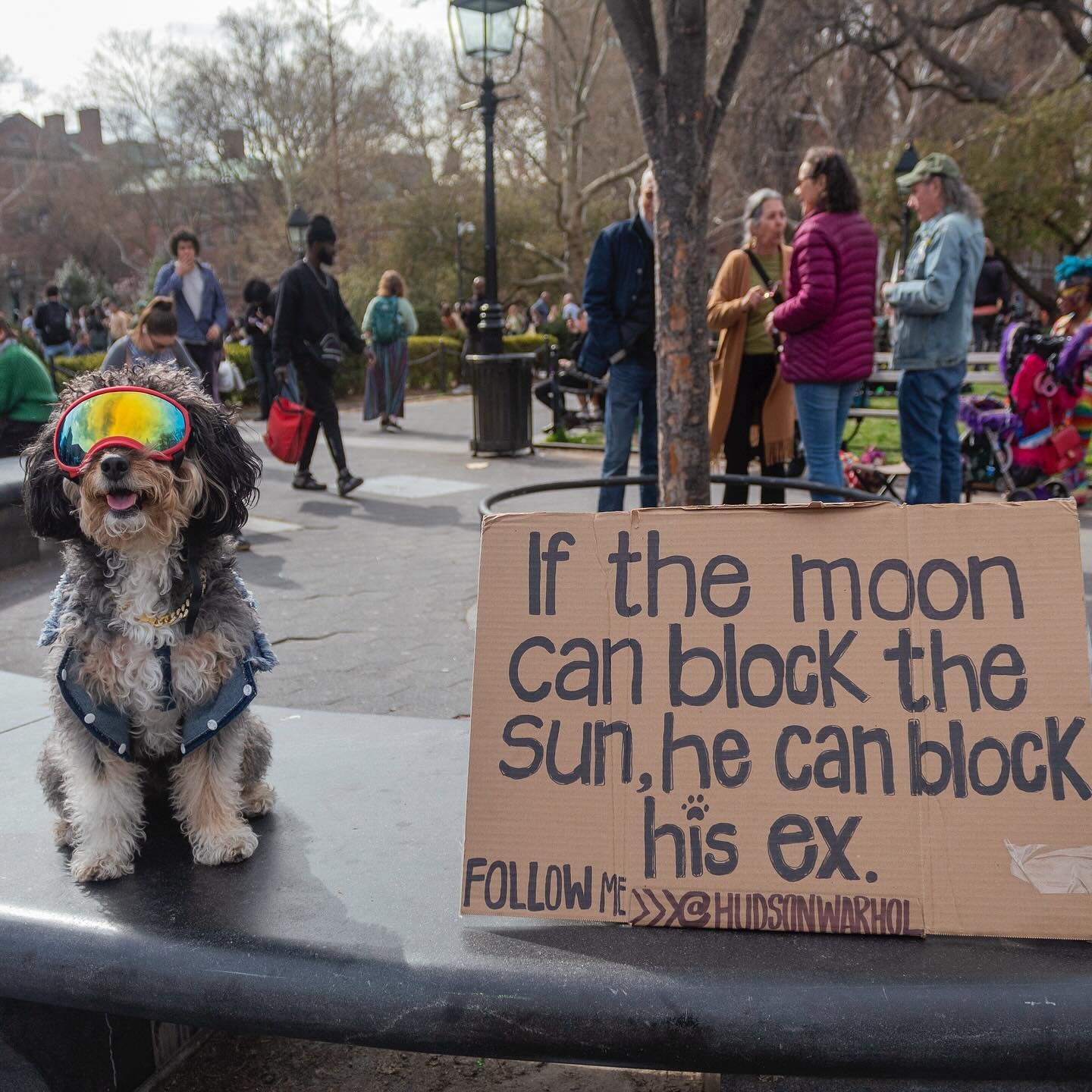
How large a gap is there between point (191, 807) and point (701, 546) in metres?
1.23

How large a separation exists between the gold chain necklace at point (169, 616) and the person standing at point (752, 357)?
13.9 ft

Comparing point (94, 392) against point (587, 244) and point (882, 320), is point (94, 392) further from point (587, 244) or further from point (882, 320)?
point (587, 244)

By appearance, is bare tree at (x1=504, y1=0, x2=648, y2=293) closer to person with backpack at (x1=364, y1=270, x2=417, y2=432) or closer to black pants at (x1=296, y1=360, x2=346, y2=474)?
person with backpack at (x1=364, y1=270, x2=417, y2=432)

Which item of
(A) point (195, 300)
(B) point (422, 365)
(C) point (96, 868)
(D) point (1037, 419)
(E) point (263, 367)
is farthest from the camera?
(B) point (422, 365)

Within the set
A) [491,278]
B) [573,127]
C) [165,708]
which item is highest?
[573,127]

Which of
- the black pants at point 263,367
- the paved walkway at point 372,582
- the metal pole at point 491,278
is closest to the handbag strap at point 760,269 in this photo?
the paved walkway at point 372,582

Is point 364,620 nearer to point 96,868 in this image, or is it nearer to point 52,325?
point 96,868

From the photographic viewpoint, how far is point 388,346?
1411cm

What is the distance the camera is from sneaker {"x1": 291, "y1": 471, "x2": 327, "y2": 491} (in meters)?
9.53

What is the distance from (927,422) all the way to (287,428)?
524 cm

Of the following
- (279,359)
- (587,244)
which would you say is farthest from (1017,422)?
(587,244)

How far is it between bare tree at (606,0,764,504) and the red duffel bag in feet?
17.1

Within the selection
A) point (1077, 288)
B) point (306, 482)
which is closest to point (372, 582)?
point (306, 482)

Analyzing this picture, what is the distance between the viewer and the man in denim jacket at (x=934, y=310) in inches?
232
